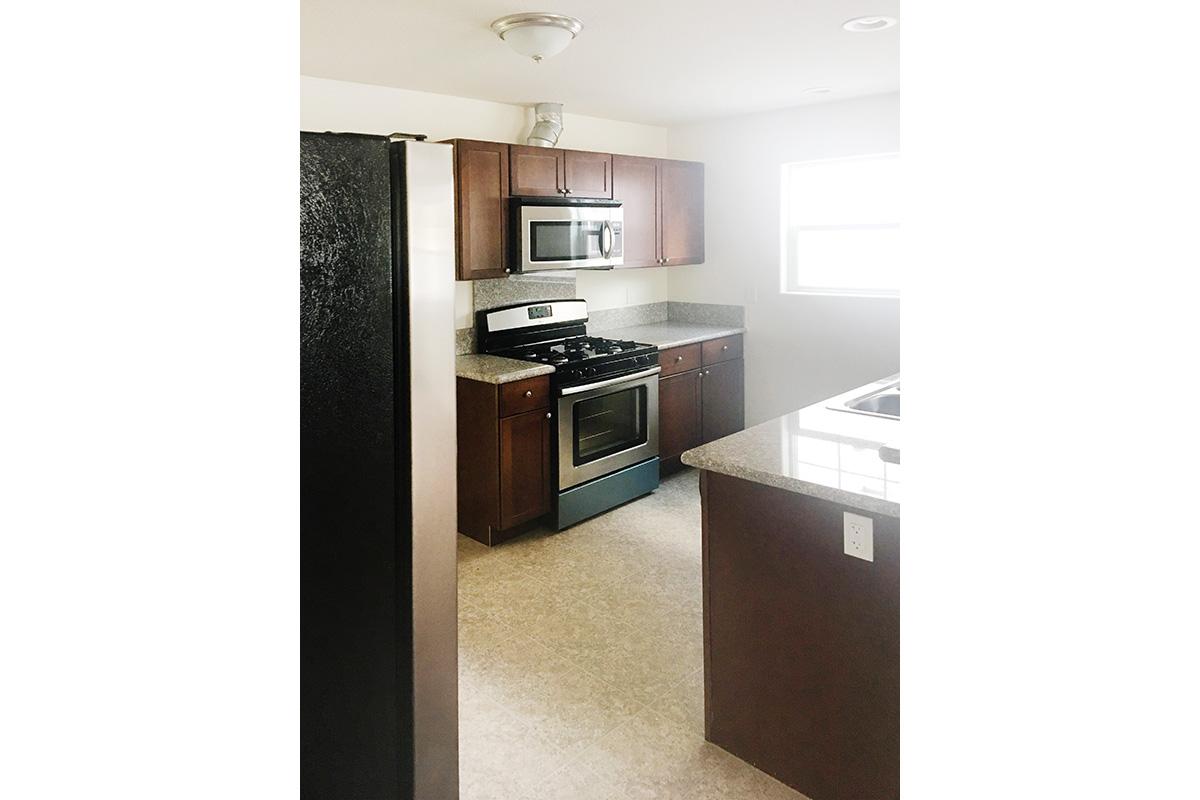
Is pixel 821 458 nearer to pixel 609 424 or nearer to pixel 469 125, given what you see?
pixel 609 424

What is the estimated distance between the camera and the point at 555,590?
11.0ft

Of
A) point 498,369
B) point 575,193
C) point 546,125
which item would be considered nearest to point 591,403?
point 498,369

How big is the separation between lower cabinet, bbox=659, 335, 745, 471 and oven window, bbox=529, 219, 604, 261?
2.42 feet

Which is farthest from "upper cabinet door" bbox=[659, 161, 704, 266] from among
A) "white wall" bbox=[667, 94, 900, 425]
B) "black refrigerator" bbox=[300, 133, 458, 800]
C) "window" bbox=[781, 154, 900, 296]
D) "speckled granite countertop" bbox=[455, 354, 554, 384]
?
"black refrigerator" bbox=[300, 133, 458, 800]

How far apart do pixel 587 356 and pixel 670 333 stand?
103cm

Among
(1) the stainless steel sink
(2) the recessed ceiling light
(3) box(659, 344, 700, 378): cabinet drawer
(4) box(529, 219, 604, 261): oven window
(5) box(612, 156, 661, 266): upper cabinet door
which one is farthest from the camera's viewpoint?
(5) box(612, 156, 661, 266): upper cabinet door

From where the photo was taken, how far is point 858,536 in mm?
1870

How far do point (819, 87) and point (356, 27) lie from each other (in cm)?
241

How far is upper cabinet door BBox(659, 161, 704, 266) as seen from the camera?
5070 millimetres

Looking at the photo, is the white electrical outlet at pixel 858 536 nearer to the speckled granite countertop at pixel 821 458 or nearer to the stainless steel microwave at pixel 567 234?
the speckled granite countertop at pixel 821 458

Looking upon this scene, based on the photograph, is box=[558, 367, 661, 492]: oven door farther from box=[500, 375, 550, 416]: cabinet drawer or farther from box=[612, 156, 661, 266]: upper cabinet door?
box=[612, 156, 661, 266]: upper cabinet door
